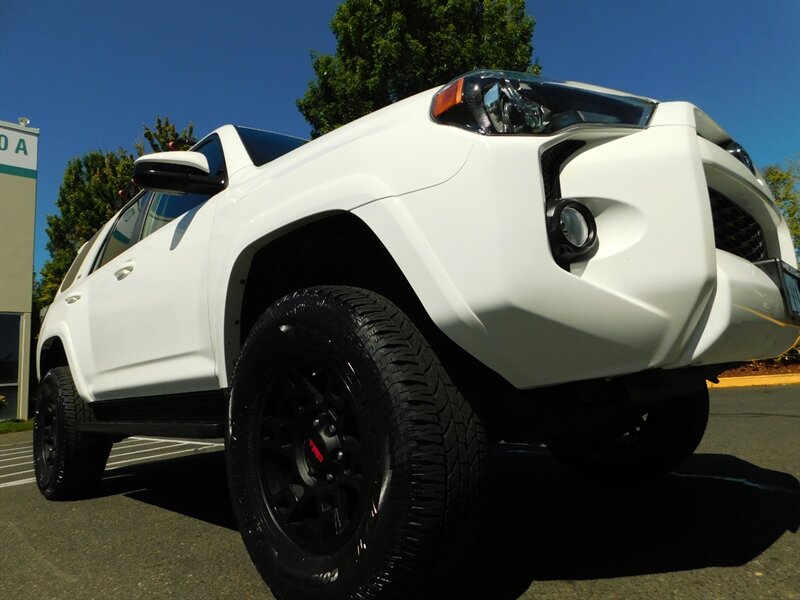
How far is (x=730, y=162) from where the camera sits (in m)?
1.70

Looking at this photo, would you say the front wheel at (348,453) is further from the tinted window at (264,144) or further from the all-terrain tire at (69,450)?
the all-terrain tire at (69,450)

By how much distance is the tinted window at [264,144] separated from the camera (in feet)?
8.90

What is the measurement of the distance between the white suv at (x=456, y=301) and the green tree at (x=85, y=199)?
50.6 feet

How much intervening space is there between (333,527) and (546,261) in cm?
91

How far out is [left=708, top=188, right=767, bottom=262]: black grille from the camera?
1773 millimetres

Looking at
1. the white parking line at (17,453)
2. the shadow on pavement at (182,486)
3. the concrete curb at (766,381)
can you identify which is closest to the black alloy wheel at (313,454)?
the shadow on pavement at (182,486)

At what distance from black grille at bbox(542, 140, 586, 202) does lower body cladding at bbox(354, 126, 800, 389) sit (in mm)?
16

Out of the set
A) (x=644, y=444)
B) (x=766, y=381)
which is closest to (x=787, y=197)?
(x=766, y=381)

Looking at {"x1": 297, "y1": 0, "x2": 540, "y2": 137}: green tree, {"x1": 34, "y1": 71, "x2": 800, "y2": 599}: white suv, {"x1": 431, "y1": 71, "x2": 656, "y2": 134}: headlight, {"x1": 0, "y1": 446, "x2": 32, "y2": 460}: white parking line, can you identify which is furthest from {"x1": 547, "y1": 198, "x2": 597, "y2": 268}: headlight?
{"x1": 297, "y1": 0, "x2": 540, "y2": 137}: green tree

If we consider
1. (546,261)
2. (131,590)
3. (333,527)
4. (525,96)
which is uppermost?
(525,96)

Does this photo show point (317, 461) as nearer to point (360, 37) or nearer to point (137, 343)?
point (137, 343)

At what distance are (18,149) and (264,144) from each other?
648 inches

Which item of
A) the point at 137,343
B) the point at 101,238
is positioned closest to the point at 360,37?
the point at 101,238

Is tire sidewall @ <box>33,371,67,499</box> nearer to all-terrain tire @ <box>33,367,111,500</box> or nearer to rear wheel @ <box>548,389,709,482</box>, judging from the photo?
all-terrain tire @ <box>33,367,111,500</box>
